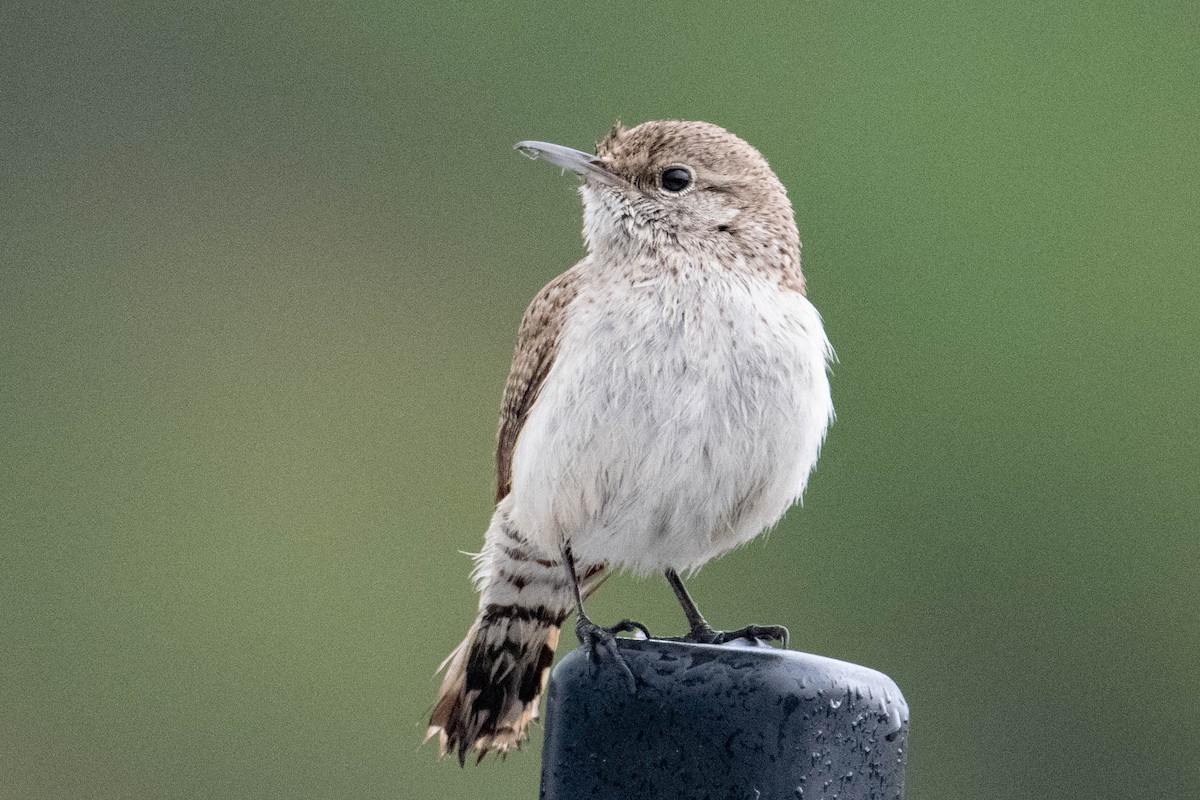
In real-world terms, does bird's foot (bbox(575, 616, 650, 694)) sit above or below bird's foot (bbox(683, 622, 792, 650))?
above

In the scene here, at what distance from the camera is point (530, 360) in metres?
4.52

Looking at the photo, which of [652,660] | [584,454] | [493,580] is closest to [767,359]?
[584,454]

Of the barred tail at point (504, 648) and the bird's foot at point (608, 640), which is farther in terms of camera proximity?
the barred tail at point (504, 648)

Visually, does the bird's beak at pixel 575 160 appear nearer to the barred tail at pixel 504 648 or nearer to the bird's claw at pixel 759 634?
the barred tail at pixel 504 648

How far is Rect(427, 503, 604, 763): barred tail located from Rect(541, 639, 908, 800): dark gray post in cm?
231

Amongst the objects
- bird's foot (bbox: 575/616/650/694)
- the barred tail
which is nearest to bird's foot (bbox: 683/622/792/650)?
bird's foot (bbox: 575/616/650/694)

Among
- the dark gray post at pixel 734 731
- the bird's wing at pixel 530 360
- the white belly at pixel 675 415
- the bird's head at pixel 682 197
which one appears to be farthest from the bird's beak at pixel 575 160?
the dark gray post at pixel 734 731

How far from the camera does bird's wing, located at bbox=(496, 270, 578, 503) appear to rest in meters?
4.43

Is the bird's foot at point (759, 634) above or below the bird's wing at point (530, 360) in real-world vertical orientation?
below

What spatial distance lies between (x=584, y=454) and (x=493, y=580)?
100 cm

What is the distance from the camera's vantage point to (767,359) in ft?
12.9

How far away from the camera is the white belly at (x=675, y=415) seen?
3.89 meters

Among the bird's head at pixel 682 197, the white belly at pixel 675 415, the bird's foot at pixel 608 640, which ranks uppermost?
the bird's head at pixel 682 197

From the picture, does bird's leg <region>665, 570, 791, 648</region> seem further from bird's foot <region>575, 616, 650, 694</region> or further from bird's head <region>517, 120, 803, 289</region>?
bird's head <region>517, 120, 803, 289</region>
